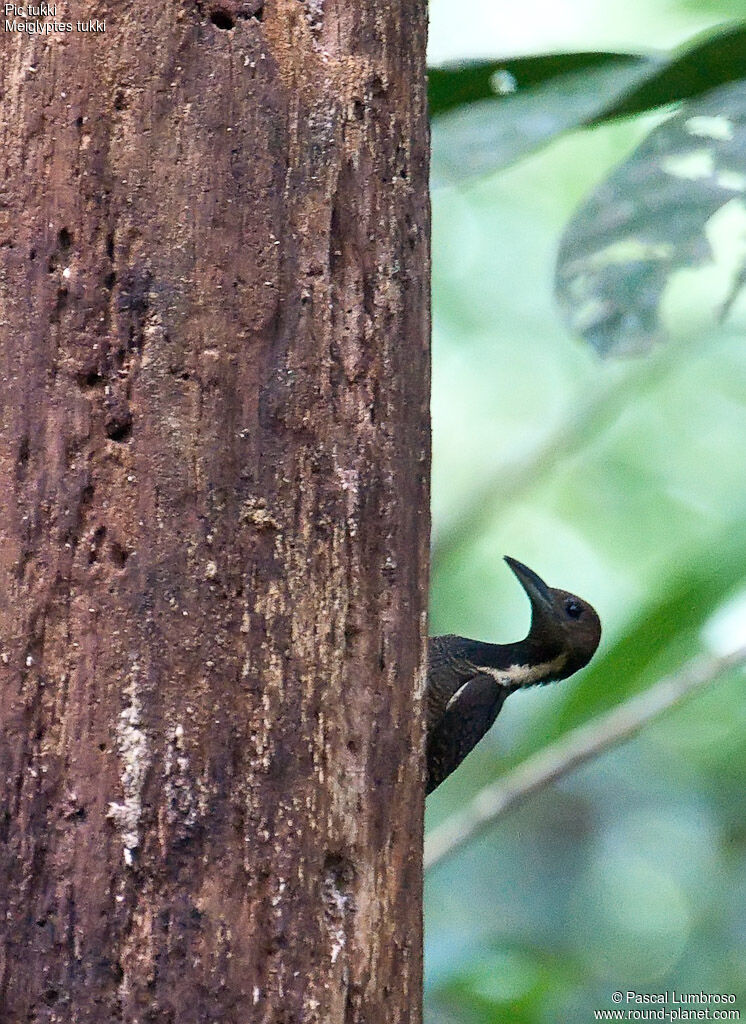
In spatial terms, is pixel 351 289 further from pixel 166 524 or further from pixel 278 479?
pixel 166 524

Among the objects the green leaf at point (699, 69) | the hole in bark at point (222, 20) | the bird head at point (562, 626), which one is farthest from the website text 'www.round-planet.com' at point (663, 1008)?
the hole in bark at point (222, 20)

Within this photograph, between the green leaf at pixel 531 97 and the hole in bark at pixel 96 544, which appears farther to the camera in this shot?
the green leaf at pixel 531 97

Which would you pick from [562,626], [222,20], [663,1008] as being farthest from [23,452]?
[663,1008]

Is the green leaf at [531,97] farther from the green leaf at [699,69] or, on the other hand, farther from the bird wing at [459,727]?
the bird wing at [459,727]

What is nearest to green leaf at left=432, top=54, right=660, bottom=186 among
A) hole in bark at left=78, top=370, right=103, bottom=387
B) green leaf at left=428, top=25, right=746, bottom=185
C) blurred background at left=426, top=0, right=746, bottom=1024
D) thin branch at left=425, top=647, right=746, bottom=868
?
green leaf at left=428, top=25, right=746, bottom=185

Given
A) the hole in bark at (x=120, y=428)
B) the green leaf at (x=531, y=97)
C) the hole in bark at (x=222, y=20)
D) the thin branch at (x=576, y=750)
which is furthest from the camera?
the thin branch at (x=576, y=750)

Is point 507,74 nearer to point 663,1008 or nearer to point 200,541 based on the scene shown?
point 200,541

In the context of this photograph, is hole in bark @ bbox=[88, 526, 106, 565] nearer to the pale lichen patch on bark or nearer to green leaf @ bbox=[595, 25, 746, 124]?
the pale lichen patch on bark

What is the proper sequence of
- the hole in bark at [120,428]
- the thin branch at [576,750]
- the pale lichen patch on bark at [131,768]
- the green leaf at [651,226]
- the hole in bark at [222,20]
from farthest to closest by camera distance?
the thin branch at [576,750], the green leaf at [651,226], the hole in bark at [222,20], the hole in bark at [120,428], the pale lichen patch on bark at [131,768]
